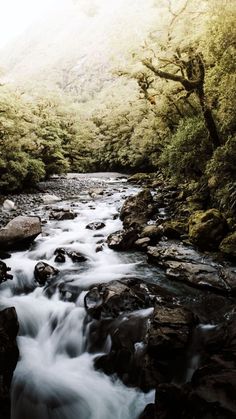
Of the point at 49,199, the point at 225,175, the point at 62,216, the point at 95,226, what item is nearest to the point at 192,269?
the point at 225,175

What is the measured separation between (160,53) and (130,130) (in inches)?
1128

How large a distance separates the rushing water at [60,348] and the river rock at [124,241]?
8.6 inches

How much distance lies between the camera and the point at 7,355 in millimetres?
4914

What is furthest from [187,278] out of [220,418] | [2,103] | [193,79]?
[2,103]

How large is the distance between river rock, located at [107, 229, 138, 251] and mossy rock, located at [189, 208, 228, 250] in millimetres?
1749

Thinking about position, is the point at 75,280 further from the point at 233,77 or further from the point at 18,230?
the point at 233,77

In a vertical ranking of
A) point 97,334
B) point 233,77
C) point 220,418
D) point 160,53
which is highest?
point 160,53

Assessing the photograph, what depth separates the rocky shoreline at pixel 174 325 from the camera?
3756mm

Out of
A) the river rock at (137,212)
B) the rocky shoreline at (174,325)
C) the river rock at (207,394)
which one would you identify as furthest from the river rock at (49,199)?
the river rock at (207,394)

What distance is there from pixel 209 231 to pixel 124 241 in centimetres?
250

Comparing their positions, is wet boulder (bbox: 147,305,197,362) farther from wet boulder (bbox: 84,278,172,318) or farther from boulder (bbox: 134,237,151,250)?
boulder (bbox: 134,237,151,250)

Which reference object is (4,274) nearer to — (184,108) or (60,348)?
(60,348)

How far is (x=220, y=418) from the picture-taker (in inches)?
129

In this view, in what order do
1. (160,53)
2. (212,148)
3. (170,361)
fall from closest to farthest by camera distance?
(170,361)
(212,148)
(160,53)
